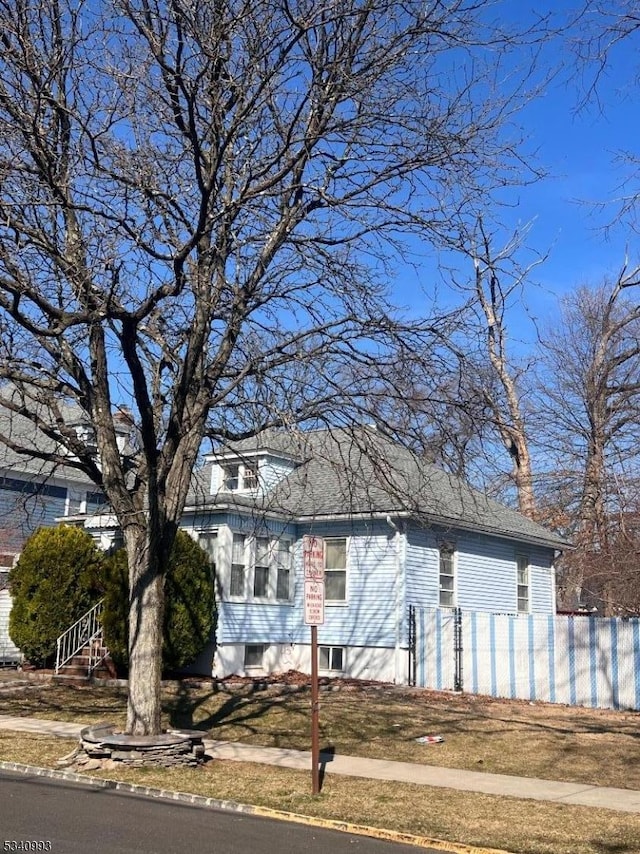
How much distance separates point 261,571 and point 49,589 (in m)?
4.99

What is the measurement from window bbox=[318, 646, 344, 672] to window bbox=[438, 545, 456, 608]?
277cm

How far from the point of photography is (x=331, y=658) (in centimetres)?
2173

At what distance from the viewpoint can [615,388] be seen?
2806 cm

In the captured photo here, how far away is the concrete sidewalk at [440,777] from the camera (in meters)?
9.66

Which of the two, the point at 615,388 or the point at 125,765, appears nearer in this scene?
the point at 125,765

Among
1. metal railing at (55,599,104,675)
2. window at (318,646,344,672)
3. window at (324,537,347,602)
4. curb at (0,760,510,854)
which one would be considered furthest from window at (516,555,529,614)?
curb at (0,760,510,854)

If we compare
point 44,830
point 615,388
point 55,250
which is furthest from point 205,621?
point 615,388

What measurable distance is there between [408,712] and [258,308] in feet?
25.6

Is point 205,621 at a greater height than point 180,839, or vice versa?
point 205,621

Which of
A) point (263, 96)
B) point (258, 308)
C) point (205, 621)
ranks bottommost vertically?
point (205, 621)

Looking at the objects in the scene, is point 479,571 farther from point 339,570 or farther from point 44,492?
point 44,492

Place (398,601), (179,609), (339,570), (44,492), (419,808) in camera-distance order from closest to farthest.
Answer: (419,808)
(179,609)
(398,601)
(339,570)
(44,492)

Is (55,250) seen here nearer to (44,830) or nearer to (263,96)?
(263,96)

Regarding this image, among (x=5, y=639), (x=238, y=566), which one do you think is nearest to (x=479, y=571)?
(x=238, y=566)
